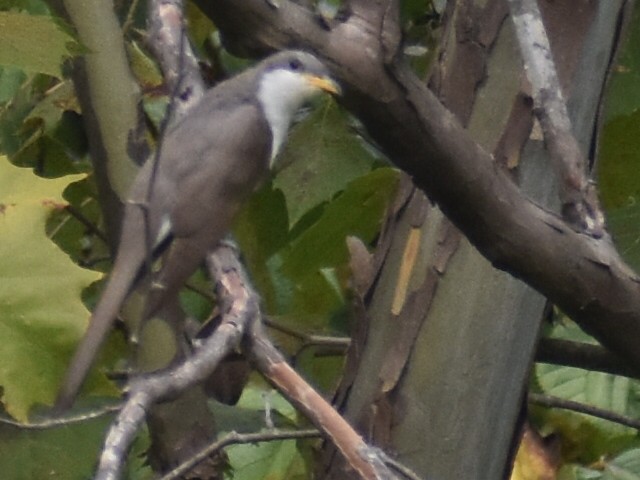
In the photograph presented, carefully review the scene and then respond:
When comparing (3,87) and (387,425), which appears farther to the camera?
(3,87)

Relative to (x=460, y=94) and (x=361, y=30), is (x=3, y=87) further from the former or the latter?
(x=361, y=30)

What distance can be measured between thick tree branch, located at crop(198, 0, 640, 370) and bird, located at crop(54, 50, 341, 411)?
295mm

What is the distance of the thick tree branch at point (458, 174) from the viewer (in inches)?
46.7

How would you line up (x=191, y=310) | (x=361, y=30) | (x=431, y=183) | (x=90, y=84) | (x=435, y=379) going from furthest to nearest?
(x=191, y=310) < (x=90, y=84) < (x=435, y=379) < (x=431, y=183) < (x=361, y=30)

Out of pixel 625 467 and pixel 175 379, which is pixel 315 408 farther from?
pixel 625 467

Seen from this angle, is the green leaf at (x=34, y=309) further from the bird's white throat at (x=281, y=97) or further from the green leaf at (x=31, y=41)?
the bird's white throat at (x=281, y=97)

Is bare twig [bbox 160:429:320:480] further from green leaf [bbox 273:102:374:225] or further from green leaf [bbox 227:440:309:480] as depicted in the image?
green leaf [bbox 273:102:374:225]

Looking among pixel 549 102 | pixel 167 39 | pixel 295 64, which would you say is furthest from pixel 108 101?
pixel 549 102

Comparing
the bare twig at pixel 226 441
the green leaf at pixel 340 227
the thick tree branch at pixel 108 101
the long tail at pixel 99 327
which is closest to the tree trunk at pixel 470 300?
the bare twig at pixel 226 441

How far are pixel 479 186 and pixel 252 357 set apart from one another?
0.30 meters

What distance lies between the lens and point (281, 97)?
2.23m

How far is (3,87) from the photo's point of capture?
84.2 inches

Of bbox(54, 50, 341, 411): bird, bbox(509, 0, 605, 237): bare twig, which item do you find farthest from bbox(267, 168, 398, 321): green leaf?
bbox(509, 0, 605, 237): bare twig

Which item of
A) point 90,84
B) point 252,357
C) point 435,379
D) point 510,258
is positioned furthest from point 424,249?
point 90,84
